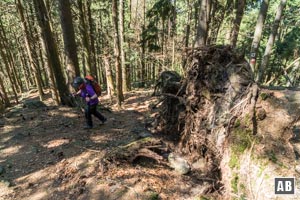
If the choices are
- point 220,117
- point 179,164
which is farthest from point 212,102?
point 179,164

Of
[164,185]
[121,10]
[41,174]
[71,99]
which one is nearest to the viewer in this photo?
[164,185]

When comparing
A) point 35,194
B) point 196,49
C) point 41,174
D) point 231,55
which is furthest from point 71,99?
point 231,55

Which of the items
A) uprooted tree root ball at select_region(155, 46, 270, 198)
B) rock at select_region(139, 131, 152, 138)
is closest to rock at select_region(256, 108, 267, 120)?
uprooted tree root ball at select_region(155, 46, 270, 198)

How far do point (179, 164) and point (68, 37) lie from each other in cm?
646

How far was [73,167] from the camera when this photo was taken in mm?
4488

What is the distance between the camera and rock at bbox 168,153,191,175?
459cm

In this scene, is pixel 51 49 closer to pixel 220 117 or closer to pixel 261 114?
pixel 220 117

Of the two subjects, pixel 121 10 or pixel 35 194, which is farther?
pixel 121 10

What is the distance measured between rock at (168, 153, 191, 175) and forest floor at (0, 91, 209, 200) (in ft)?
0.51

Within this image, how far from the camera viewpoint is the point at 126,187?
3645 millimetres

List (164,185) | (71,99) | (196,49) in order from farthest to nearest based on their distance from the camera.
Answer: (71,99), (196,49), (164,185)

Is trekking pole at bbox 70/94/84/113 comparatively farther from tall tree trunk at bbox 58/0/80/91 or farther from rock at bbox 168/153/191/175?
rock at bbox 168/153/191/175

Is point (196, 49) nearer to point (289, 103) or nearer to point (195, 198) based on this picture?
point (289, 103)

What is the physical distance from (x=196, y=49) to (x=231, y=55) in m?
0.84
